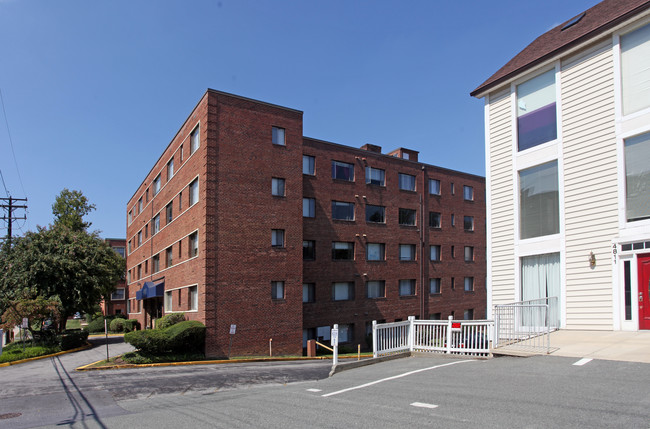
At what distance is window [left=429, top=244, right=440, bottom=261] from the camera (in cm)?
4322

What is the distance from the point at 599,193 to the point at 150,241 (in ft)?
122

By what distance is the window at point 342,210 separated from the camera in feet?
121

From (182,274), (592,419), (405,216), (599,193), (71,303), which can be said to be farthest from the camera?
(405,216)

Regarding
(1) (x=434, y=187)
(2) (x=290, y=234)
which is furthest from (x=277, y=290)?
(1) (x=434, y=187)

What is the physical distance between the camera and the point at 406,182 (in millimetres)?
42188

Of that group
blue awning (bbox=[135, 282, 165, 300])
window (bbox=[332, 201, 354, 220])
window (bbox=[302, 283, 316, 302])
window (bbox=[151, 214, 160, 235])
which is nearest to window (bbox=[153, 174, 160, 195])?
window (bbox=[151, 214, 160, 235])

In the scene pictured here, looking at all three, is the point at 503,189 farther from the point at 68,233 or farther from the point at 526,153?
the point at 68,233

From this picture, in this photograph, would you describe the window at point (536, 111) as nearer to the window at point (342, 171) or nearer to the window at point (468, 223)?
the window at point (342, 171)

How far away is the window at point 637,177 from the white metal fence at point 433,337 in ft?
17.1

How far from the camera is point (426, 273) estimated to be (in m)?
42.0

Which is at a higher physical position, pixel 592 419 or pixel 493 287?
pixel 493 287

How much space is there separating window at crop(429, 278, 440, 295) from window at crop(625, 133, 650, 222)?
29.2 meters

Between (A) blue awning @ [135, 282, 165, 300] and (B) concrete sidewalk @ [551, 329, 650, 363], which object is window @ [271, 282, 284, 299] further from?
(B) concrete sidewalk @ [551, 329, 650, 363]

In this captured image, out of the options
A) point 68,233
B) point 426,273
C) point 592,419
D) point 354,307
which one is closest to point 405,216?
point 426,273
